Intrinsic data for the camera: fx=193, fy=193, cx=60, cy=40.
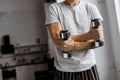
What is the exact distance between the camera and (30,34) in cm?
226

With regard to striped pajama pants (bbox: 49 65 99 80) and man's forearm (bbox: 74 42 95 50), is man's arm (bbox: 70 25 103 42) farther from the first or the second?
striped pajama pants (bbox: 49 65 99 80)

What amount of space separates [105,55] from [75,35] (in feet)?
2.81

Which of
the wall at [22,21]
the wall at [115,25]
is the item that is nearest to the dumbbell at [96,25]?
the wall at [115,25]

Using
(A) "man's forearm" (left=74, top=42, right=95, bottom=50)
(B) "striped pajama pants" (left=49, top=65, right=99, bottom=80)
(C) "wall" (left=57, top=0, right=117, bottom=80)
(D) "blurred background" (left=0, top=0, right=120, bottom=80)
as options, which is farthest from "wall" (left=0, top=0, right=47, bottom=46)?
(A) "man's forearm" (left=74, top=42, right=95, bottom=50)

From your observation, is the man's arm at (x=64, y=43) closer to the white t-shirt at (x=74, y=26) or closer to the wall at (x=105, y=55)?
the white t-shirt at (x=74, y=26)

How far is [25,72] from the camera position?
7.33 ft

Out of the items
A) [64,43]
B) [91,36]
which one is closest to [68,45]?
[64,43]

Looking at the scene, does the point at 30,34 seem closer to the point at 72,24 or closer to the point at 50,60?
the point at 50,60

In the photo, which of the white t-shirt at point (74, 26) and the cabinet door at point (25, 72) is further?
the cabinet door at point (25, 72)

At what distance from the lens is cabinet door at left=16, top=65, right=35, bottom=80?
222 cm

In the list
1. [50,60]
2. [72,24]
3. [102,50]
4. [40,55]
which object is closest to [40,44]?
[40,55]

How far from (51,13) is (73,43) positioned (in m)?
0.22

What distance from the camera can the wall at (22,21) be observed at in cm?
222

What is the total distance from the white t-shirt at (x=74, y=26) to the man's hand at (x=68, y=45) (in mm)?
81
